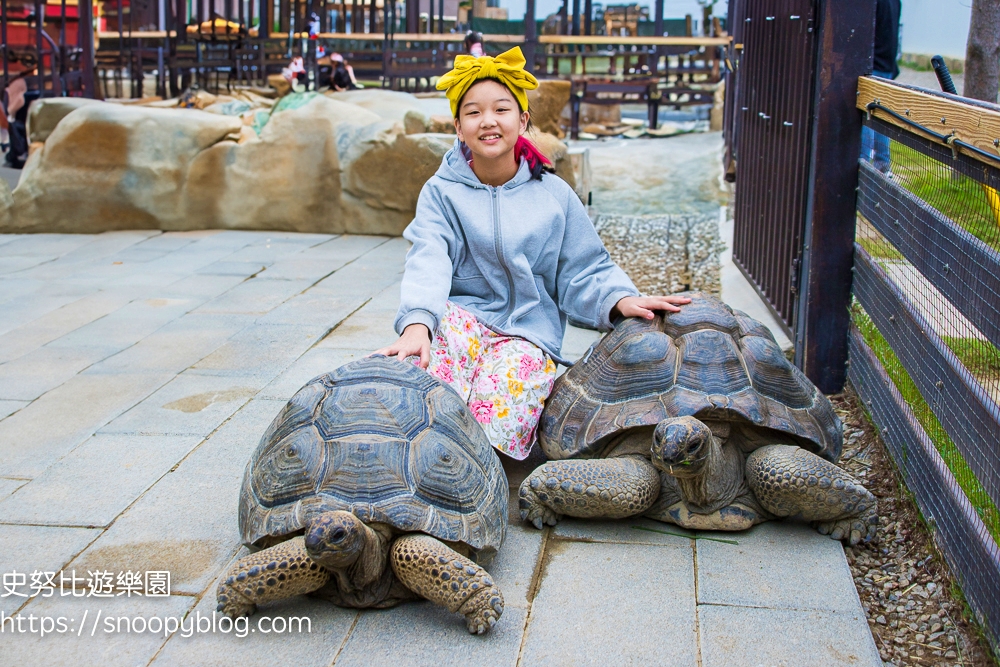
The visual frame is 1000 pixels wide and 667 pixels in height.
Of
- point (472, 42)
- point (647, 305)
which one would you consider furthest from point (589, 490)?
point (472, 42)

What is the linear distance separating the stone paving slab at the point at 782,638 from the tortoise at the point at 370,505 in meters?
0.55

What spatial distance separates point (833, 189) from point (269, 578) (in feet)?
9.48

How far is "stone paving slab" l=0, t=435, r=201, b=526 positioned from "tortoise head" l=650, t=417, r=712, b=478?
174 centimetres

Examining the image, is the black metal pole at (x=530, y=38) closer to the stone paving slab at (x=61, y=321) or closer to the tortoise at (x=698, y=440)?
the stone paving slab at (x=61, y=321)

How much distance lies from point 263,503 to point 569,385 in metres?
1.21

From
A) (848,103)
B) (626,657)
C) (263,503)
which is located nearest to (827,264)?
(848,103)

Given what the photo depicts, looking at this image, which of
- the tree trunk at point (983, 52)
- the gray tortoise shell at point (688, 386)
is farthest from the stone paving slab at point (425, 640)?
the tree trunk at point (983, 52)

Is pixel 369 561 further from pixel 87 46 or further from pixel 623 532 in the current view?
pixel 87 46

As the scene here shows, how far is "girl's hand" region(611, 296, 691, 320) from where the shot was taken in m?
3.33

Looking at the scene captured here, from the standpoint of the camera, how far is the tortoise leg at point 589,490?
2.88 meters

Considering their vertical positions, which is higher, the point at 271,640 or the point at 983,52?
the point at 983,52

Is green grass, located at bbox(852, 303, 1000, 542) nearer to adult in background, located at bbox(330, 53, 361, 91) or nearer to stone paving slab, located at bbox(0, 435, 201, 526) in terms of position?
stone paving slab, located at bbox(0, 435, 201, 526)

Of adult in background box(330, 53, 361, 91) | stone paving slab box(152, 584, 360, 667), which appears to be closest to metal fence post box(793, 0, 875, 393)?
stone paving slab box(152, 584, 360, 667)

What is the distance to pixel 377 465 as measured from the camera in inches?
99.0
